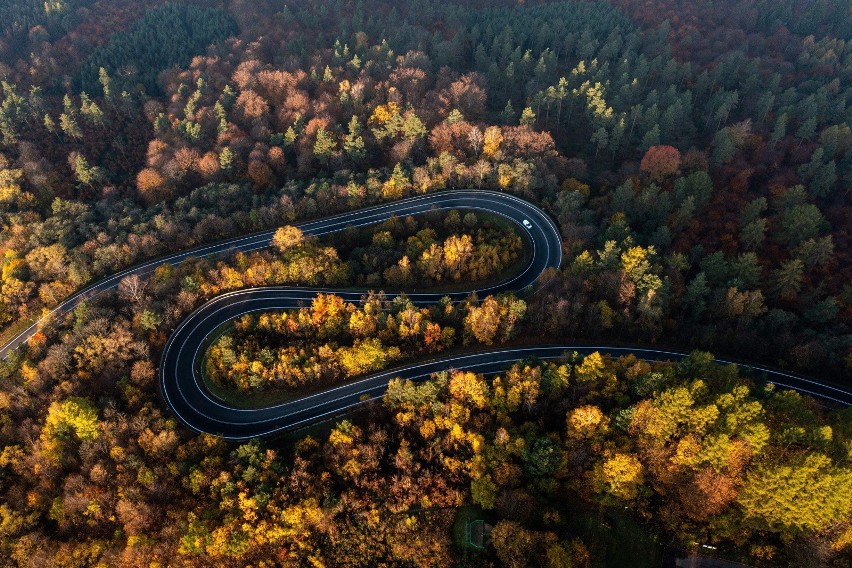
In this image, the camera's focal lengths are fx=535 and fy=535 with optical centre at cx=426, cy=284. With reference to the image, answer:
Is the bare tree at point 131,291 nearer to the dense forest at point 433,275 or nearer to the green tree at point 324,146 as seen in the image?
the dense forest at point 433,275

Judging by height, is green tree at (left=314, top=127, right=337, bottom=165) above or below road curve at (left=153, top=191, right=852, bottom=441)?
above

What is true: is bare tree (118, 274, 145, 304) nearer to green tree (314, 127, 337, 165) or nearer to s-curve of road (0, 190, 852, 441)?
s-curve of road (0, 190, 852, 441)

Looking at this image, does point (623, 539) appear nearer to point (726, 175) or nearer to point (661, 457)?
point (661, 457)

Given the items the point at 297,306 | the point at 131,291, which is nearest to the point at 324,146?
the point at 297,306

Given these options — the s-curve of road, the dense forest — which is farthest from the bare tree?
the s-curve of road

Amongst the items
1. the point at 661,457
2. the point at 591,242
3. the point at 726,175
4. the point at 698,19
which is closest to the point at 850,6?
the point at 698,19

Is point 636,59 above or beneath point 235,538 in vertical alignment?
above
